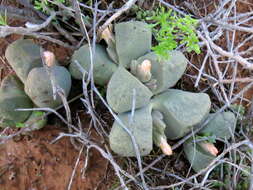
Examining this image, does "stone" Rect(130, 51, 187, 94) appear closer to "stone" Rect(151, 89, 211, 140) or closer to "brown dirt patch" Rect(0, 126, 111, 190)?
"stone" Rect(151, 89, 211, 140)

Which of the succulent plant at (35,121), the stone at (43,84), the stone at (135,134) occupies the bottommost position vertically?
the succulent plant at (35,121)

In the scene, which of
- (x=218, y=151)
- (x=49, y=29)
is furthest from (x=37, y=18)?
(x=218, y=151)

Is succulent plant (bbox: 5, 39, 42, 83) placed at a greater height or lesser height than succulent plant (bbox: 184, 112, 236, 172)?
greater

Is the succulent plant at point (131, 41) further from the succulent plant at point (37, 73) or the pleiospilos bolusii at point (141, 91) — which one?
the succulent plant at point (37, 73)

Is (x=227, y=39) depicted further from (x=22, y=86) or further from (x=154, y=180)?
(x=22, y=86)

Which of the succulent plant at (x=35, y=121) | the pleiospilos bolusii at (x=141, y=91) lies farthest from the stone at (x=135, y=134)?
the succulent plant at (x=35, y=121)

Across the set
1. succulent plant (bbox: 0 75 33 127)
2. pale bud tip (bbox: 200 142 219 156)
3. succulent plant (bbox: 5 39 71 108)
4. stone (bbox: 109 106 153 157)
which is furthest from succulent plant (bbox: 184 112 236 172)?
succulent plant (bbox: 0 75 33 127)

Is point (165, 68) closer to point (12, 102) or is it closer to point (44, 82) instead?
point (44, 82)

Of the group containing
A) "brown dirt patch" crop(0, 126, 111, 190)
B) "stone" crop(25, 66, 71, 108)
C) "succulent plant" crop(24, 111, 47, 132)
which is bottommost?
"brown dirt patch" crop(0, 126, 111, 190)
